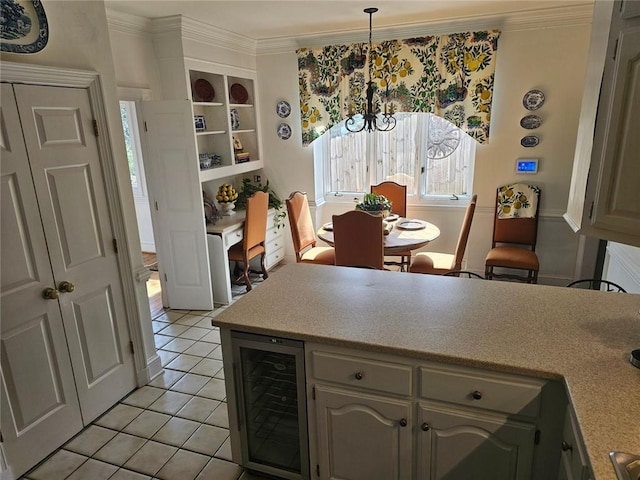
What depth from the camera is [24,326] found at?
2148 millimetres

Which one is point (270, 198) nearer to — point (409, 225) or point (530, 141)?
point (409, 225)

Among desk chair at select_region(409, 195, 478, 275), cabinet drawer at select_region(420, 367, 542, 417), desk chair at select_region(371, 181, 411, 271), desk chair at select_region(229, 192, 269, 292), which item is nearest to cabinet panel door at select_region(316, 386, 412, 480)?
cabinet drawer at select_region(420, 367, 542, 417)

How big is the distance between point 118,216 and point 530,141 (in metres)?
3.79

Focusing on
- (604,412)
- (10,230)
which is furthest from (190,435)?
(604,412)

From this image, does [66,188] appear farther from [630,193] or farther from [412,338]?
[630,193]

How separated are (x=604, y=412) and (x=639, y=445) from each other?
12cm

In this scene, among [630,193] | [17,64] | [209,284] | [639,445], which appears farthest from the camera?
[209,284]

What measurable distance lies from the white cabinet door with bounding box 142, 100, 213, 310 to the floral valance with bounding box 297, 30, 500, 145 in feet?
5.38

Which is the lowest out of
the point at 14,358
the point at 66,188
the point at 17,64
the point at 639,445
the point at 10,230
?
the point at 14,358

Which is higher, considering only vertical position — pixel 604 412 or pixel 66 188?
pixel 66 188

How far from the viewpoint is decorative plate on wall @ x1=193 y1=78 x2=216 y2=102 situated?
4270mm

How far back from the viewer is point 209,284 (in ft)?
13.2

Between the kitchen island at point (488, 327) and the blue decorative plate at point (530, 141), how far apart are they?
8.23 feet

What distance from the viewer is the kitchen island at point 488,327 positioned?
132 cm
